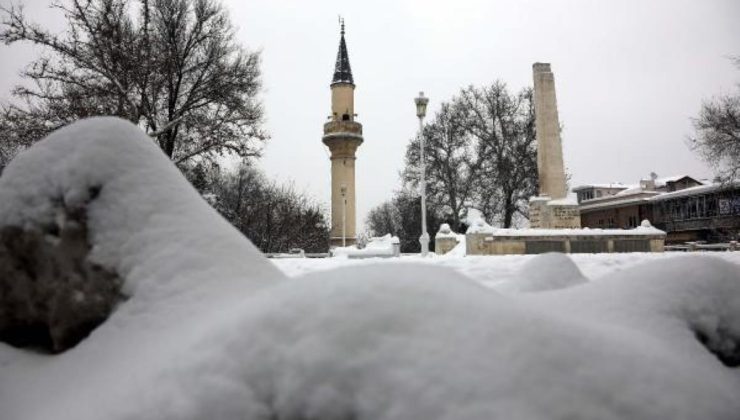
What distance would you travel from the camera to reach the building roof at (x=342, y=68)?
139 feet

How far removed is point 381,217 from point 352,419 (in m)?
71.6

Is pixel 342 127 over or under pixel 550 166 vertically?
over

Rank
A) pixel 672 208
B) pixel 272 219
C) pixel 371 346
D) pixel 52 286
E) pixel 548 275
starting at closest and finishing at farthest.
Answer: pixel 371 346 → pixel 52 286 → pixel 548 275 → pixel 272 219 → pixel 672 208

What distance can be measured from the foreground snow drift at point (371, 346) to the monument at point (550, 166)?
63.9 ft

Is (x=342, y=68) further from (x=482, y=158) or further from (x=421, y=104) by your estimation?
(x=421, y=104)

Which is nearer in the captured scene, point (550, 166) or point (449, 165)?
point (550, 166)

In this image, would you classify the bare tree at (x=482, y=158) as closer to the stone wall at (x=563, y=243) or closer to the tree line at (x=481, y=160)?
the tree line at (x=481, y=160)

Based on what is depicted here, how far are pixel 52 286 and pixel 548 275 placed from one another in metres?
2.93

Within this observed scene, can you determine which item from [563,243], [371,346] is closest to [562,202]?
[563,243]

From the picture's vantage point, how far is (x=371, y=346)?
4.67 ft

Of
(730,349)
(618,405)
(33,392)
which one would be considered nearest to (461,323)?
(618,405)

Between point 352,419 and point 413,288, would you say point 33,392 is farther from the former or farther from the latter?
point 413,288

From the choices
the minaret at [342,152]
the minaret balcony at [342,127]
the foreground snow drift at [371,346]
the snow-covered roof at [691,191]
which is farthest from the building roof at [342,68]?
the foreground snow drift at [371,346]

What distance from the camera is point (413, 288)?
5.17 ft
